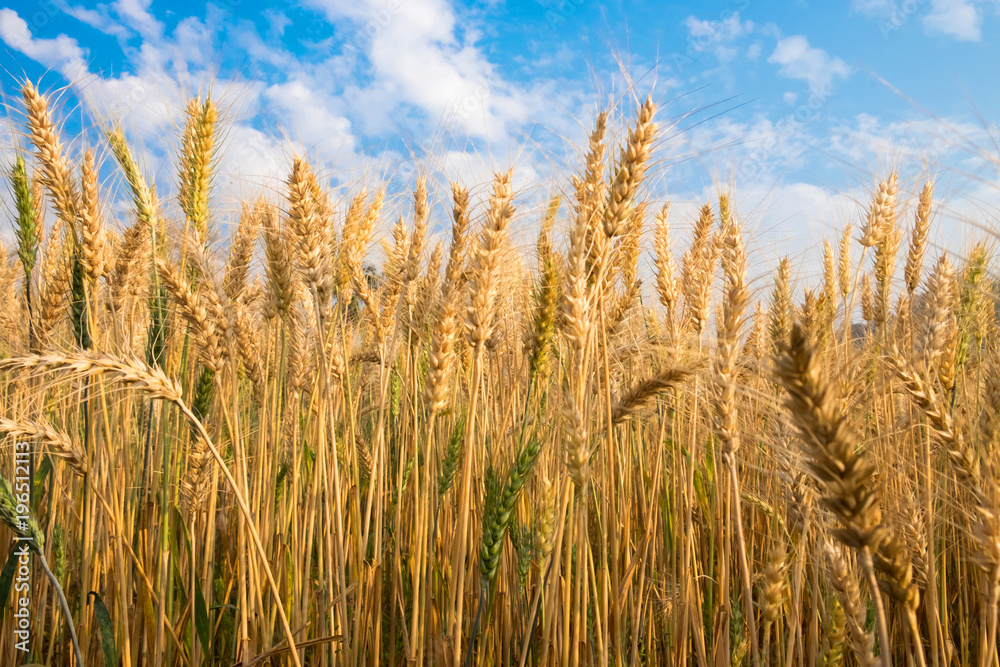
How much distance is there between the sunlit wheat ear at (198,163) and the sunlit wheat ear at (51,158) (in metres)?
0.38

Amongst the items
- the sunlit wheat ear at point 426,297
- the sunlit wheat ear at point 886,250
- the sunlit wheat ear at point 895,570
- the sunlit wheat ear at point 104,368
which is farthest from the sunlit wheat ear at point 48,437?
the sunlit wheat ear at point 886,250

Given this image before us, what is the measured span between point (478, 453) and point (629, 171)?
1.52 meters

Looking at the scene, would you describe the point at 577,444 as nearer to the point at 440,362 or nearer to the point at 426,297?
the point at 440,362

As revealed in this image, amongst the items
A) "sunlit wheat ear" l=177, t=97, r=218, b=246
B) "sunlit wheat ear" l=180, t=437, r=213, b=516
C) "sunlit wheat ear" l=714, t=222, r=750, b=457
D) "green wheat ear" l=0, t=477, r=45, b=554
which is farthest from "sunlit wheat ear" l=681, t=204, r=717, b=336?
"green wheat ear" l=0, t=477, r=45, b=554

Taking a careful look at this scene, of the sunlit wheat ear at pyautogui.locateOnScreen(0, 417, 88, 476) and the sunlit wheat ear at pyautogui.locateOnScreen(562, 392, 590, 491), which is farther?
the sunlit wheat ear at pyautogui.locateOnScreen(0, 417, 88, 476)

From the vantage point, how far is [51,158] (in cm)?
208

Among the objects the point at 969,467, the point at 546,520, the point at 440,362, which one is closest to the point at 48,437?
the point at 440,362

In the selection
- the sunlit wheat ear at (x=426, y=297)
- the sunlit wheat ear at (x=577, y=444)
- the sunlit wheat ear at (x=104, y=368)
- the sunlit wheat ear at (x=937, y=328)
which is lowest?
the sunlit wheat ear at (x=577, y=444)

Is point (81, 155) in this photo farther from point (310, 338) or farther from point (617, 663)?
point (617, 663)

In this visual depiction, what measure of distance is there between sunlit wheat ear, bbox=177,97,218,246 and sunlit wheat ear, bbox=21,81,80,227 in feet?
1.25

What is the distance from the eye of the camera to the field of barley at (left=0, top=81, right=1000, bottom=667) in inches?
56.1

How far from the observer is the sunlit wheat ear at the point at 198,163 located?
2.35m
